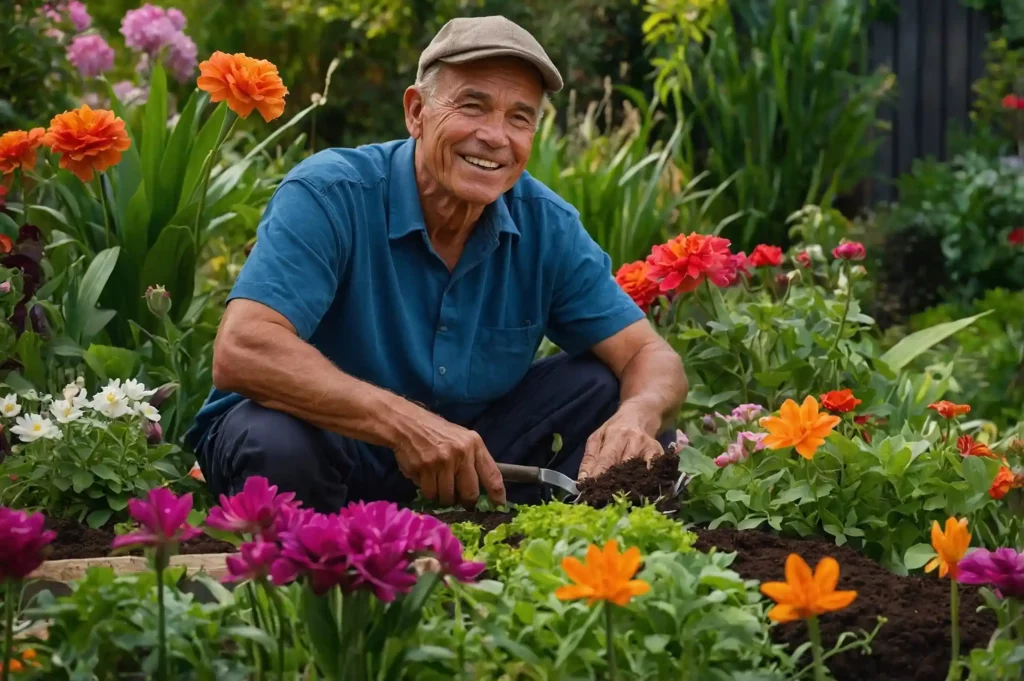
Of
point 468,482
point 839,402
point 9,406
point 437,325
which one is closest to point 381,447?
point 437,325

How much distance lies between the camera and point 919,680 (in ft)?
6.38

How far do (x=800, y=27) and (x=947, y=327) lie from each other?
3198mm

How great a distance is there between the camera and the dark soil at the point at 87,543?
8.27 ft

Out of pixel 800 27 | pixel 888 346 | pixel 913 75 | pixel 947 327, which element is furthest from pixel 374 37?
pixel 947 327

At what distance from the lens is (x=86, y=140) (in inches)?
123

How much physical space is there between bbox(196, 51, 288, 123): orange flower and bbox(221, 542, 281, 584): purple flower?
1.72m

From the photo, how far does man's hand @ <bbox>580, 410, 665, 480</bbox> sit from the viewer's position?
2.82 m

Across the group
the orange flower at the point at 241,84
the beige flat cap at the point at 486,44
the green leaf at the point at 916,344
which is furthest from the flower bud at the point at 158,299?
the green leaf at the point at 916,344

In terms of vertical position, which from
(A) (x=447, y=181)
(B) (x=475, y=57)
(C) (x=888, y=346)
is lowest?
(C) (x=888, y=346)

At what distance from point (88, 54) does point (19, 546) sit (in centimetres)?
352

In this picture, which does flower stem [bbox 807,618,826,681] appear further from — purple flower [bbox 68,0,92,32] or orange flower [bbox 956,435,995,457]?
purple flower [bbox 68,0,92,32]

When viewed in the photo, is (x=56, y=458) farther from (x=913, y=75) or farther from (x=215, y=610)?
(x=913, y=75)

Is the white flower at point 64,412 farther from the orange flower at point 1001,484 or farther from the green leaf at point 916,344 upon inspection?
the green leaf at point 916,344

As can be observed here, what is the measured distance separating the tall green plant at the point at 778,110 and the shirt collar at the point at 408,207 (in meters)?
3.45
